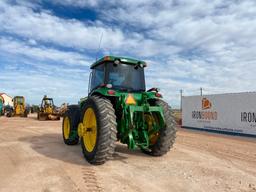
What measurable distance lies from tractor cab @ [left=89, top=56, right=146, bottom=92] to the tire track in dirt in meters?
2.15

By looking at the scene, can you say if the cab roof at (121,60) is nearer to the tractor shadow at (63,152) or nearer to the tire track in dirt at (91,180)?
the tractor shadow at (63,152)

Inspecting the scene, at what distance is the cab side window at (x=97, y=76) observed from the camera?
7652 millimetres

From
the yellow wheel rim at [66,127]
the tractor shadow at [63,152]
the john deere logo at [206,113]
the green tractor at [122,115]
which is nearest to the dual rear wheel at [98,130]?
the green tractor at [122,115]

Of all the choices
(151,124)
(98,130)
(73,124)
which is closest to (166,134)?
(151,124)

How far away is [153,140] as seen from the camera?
751 cm

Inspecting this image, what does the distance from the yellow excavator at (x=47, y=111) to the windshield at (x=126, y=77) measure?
18.3m

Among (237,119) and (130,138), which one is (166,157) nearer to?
(130,138)

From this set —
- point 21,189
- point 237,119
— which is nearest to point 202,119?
point 237,119

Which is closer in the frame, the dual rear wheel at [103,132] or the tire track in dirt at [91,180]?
the tire track in dirt at [91,180]

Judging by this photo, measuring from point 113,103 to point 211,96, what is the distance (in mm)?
11270

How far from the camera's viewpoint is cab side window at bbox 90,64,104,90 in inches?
301

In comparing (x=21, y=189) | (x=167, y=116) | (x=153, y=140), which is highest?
(x=167, y=116)

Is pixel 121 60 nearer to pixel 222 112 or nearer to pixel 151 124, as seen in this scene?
pixel 151 124

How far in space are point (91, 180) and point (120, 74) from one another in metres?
3.15
